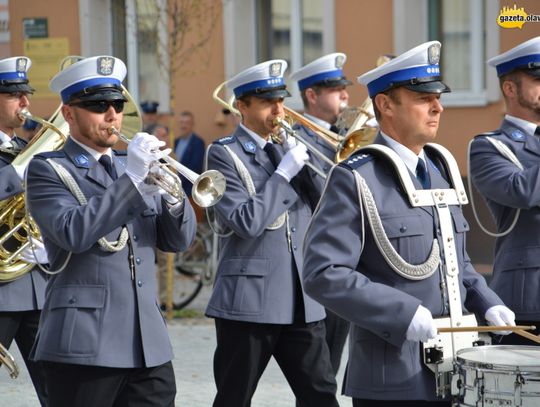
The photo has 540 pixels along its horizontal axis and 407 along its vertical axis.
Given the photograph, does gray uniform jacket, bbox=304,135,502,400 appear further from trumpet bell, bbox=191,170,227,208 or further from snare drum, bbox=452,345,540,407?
trumpet bell, bbox=191,170,227,208

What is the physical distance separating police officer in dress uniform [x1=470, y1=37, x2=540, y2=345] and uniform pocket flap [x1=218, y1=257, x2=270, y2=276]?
1.08 m

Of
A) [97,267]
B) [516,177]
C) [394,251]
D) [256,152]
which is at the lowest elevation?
[97,267]

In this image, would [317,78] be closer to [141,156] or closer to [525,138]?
[525,138]

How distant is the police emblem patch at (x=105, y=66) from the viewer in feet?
16.0

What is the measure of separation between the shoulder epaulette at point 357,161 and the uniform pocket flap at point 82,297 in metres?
1.17

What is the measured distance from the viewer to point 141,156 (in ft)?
14.9

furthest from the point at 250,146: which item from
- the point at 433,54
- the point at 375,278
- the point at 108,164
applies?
the point at 375,278

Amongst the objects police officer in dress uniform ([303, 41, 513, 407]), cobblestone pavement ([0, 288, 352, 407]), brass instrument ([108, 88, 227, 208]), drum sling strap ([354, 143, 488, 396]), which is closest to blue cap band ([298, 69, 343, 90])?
cobblestone pavement ([0, 288, 352, 407])

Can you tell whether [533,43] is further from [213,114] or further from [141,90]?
[141,90]

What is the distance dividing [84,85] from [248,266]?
141cm

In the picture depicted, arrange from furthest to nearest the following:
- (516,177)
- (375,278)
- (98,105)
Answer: (516,177) → (98,105) → (375,278)

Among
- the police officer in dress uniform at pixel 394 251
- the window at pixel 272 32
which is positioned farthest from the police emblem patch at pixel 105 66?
the window at pixel 272 32

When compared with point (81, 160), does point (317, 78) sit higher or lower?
higher

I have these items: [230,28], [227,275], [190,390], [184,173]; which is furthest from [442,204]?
[230,28]
